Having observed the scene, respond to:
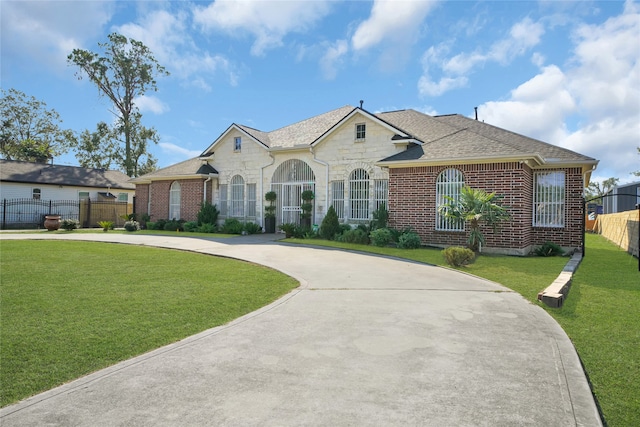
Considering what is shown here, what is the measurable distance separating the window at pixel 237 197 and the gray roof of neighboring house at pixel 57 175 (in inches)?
462

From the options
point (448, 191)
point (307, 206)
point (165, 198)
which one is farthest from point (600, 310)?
point (165, 198)

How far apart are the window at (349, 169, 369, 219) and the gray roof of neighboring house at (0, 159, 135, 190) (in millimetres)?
19242

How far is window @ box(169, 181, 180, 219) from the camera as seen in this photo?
78.3 ft

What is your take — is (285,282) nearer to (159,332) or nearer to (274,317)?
(274,317)

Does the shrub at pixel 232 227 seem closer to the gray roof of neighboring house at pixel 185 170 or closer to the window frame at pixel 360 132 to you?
the gray roof of neighboring house at pixel 185 170

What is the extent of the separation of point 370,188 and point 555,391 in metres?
14.1

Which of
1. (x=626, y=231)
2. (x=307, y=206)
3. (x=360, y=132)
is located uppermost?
(x=360, y=132)

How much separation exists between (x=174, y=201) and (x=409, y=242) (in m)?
15.8

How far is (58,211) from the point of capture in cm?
2941

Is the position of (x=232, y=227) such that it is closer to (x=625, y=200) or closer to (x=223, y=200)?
(x=223, y=200)

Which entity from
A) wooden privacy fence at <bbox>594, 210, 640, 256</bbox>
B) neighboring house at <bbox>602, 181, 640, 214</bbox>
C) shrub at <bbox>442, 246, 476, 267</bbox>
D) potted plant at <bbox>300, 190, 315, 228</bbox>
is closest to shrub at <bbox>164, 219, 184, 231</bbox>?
potted plant at <bbox>300, 190, 315, 228</bbox>

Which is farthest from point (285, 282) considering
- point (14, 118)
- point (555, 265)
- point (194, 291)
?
point (14, 118)

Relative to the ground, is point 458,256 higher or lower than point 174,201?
lower

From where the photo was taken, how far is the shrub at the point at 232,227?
20000mm
